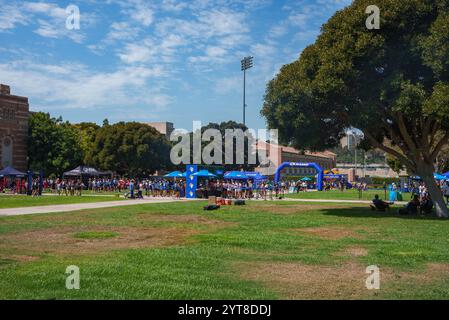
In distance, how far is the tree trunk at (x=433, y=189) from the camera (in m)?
22.6

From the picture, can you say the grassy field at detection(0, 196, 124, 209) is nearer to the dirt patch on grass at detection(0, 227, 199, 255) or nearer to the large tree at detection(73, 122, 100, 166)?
the dirt patch on grass at detection(0, 227, 199, 255)

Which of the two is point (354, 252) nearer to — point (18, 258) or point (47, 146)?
point (18, 258)

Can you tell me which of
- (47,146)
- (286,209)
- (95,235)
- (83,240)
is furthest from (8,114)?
(83,240)

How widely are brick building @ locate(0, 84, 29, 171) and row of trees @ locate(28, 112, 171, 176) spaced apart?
3.49 feet

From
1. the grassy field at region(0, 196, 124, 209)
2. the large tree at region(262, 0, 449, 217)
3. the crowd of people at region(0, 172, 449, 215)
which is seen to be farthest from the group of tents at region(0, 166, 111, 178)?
the large tree at region(262, 0, 449, 217)

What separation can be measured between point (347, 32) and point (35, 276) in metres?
17.6

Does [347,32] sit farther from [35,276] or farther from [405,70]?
[35,276]

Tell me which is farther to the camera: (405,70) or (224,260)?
Result: (405,70)

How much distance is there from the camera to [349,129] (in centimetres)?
2644

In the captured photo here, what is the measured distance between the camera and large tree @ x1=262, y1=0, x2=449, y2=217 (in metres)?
19.3

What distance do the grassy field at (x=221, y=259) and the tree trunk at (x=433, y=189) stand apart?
13.6 feet

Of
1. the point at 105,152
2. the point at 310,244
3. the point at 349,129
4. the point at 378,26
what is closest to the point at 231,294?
the point at 310,244
